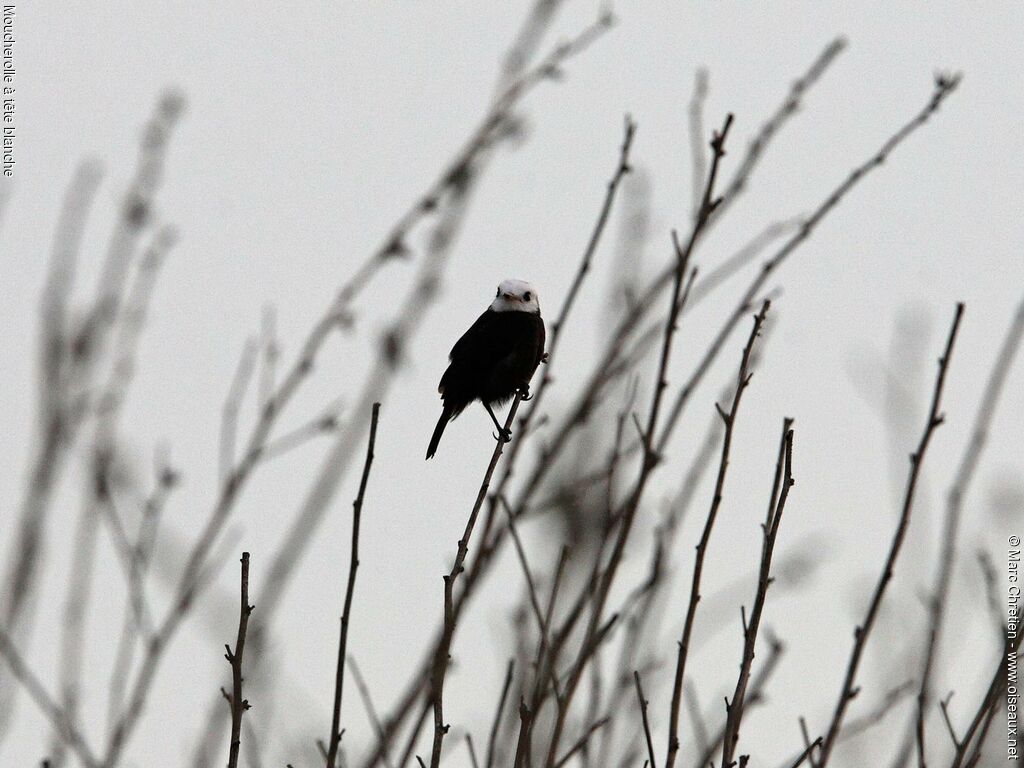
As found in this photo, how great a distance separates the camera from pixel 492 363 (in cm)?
608

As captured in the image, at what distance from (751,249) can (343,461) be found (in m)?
1.37

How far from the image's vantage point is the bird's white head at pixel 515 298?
6.38m

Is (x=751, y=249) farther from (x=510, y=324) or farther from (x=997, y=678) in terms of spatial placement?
(x=510, y=324)

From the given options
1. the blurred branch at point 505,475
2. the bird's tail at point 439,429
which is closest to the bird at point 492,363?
the bird's tail at point 439,429

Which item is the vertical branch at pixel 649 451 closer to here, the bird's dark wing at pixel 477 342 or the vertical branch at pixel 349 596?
the vertical branch at pixel 349 596

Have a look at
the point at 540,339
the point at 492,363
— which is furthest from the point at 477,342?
the point at 540,339

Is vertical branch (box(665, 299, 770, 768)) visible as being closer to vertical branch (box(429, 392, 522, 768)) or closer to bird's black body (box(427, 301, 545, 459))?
vertical branch (box(429, 392, 522, 768))

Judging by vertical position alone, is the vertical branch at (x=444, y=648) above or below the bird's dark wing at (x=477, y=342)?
below

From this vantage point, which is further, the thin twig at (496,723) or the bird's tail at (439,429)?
the bird's tail at (439,429)

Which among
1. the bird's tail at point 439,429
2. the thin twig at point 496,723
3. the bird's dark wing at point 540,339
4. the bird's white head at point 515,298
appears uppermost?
the bird's white head at point 515,298

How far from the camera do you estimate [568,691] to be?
3.26 m

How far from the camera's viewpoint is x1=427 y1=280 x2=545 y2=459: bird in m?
6.07

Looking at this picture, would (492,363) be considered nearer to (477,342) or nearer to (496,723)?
(477,342)

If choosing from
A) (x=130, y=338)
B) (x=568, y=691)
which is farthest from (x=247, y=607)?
(x=130, y=338)
